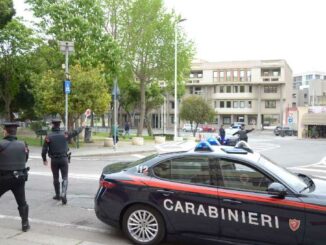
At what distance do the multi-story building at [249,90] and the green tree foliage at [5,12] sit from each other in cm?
5361

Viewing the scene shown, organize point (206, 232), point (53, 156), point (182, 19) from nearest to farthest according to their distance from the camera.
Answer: point (206, 232)
point (53, 156)
point (182, 19)

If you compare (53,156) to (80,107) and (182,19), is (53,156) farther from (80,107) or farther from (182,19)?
(182,19)

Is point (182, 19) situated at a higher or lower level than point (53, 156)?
higher

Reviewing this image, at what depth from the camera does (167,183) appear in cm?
546

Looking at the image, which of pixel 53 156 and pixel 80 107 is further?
pixel 80 107

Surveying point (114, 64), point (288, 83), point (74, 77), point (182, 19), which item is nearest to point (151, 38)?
point (182, 19)

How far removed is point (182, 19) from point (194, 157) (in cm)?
2973

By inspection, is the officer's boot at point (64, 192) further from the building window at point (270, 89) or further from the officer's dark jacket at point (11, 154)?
the building window at point (270, 89)

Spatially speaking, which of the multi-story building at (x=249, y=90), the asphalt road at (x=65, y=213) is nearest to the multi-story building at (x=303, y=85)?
the multi-story building at (x=249, y=90)

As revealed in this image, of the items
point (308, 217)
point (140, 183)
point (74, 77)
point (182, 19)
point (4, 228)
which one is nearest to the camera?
point (308, 217)

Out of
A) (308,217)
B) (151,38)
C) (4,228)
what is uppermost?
(151,38)

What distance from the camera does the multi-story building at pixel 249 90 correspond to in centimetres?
7494

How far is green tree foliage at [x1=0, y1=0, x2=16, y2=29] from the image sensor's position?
1115 inches

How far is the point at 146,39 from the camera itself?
34.2m
